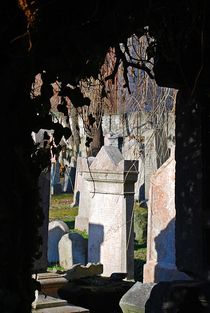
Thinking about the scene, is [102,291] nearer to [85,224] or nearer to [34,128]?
[34,128]

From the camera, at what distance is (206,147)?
3.19 meters

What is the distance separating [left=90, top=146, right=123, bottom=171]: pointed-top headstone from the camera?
806 cm

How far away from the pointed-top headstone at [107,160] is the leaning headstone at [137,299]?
3.74 meters

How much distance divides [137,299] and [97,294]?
1.29 meters

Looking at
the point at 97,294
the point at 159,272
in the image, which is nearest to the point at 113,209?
the point at 159,272

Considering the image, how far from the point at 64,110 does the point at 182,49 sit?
35.8 inches

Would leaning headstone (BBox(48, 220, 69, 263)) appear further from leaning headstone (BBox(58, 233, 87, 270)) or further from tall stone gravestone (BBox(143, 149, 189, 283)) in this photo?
tall stone gravestone (BBox(143, 149, 189, 283))

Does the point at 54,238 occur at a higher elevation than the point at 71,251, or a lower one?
higher

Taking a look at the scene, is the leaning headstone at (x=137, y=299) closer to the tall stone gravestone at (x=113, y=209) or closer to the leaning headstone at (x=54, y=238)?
the tall stone gravestone at (x=113, y=209)

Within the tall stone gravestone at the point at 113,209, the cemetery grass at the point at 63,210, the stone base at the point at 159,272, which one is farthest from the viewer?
the cemetery grass at the point at 63,210

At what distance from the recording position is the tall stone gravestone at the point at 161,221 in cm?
722

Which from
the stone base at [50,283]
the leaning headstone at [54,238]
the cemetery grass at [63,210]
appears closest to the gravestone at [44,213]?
the stone base at [50,283]

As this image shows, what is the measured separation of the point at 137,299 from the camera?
4316 mm

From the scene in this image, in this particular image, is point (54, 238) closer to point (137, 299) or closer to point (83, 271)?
point (83, 271)
